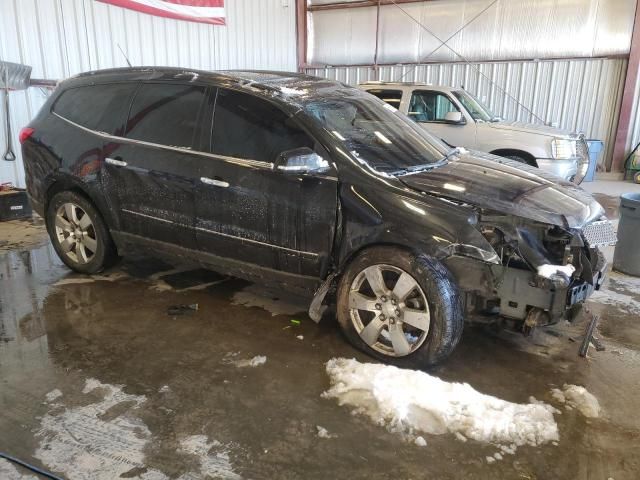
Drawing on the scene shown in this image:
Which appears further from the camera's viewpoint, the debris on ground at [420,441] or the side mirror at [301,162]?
the side mirror at [301,162]

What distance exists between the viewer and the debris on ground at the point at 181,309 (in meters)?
4.06

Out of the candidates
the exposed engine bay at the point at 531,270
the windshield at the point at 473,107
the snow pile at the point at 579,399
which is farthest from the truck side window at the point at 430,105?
the snow pile at the point at 579,399

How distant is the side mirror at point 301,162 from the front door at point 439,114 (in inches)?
224

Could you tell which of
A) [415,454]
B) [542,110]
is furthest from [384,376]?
[542,110]

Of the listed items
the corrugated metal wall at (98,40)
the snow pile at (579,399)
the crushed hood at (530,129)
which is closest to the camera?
the snow pile at (579,399)

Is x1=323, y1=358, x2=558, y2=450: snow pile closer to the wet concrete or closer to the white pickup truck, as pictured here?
the wet concrete

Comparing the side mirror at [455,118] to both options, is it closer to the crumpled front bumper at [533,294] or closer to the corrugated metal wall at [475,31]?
the corrugated metal wall at [475,31]

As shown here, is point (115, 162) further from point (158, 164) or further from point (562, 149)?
point (562, 149)

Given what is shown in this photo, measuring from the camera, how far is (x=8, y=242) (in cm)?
596

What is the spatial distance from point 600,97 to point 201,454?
1239 centimetres

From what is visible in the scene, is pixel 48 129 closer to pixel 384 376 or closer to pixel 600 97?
pixel 384 376

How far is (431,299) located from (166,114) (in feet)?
8.17

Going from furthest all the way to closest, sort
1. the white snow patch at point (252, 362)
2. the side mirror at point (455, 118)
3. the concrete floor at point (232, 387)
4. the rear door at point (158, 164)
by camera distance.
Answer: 1. the side mirror at point (455, 118)
2. the rear door at point (158, 164)
3. the white snow patch at point (252, 362)
4. the concrete floor at point (232, 387)

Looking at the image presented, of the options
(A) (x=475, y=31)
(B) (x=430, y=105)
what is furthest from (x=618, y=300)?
(A) (x=475, y=31)
